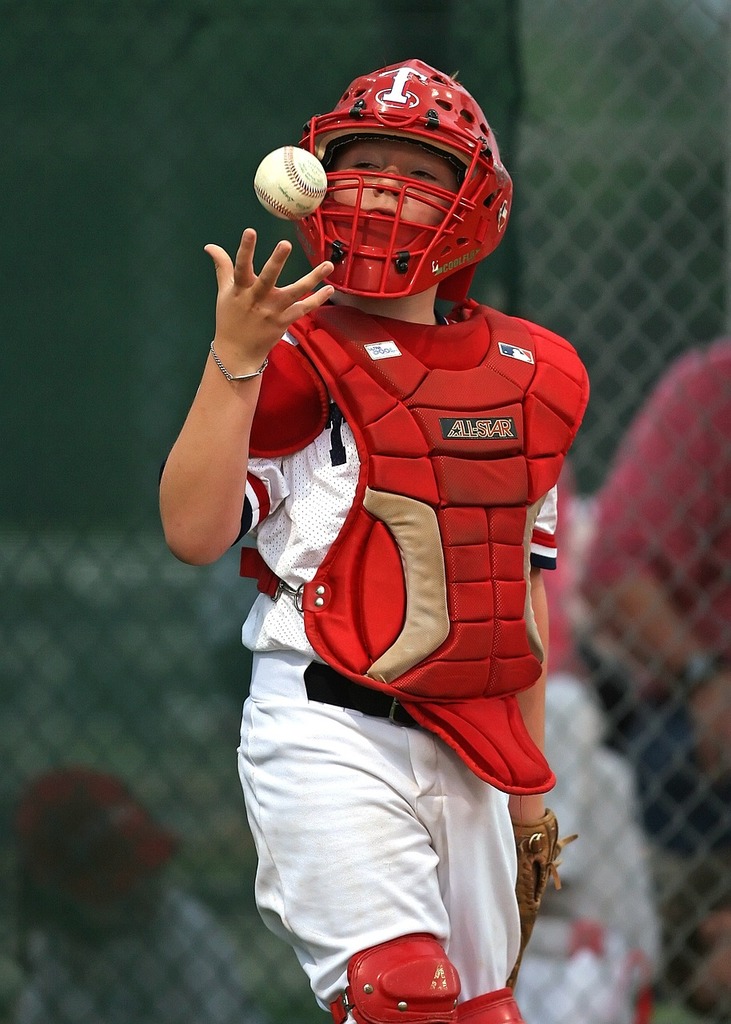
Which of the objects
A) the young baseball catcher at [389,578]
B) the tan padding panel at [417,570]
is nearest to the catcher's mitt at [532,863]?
Answer: the young baseball catcher at [389,578]

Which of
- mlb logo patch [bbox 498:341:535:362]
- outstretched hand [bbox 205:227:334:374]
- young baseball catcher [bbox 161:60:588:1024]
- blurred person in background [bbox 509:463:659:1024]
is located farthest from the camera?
blurred person in background [bbox 509:463:659:1024]

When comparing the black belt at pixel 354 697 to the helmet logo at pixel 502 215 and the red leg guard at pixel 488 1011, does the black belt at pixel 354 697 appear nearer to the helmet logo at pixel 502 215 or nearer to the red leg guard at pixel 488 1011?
the red leg guard at pixel 488 1011

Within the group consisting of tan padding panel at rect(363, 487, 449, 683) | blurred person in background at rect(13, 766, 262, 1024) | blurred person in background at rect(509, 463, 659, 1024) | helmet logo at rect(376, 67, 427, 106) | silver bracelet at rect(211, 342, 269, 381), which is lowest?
blurred person in background at rect(13, 766, 262, 1024)

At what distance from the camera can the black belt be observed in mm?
2027

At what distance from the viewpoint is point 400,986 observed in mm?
1875

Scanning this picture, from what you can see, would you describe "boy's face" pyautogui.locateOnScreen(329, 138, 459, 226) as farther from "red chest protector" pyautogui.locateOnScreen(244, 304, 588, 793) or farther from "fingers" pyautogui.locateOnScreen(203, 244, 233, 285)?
"fingers" pyautogui.locateOnScreen(203, 244, 233, 285)

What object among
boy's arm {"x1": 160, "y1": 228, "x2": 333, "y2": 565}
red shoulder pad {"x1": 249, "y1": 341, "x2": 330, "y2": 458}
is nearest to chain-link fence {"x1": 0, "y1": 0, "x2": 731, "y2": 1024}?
red shoulder pad {"x1": 249, "y1": 341, "x2": 330, "y2": 458}

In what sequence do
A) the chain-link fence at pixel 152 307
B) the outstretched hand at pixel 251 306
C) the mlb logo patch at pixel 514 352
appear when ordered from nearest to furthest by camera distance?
the outstretched hand at pixel 251 306 < the mlb logo patch at pixel 514 352 < the chain-link fence at pixel 152 307

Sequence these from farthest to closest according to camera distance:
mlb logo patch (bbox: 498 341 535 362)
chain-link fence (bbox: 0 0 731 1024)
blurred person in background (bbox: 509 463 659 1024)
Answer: blurred person in background (bbox: 509 463 659 1024) < chain-link fence (bbox: 0 0 731 1024) < mlb logo patch (bbox: 498 341 535 362)

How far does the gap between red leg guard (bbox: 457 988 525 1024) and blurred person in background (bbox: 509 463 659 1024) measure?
1.53 meters

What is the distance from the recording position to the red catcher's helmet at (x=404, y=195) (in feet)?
6.57

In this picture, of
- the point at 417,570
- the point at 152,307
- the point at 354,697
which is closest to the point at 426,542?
the point at 417,570

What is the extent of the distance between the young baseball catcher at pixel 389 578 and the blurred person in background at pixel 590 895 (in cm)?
153

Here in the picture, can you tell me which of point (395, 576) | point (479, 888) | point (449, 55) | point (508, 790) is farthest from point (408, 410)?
point (449, 55)
